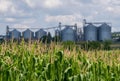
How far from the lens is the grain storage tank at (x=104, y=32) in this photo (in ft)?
165

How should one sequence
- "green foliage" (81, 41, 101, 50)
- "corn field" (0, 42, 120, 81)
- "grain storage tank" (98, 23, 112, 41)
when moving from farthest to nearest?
"grain storage tank" (98, 23, 112, 41) → "green foliage" (81, 41, 101, 50) → "corn field" (0, 42, 120, 81)

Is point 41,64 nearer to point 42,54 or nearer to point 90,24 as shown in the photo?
point 42,54

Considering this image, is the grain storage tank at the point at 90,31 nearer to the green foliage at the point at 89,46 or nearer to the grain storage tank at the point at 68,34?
the grain storage tank at the point at 68,34

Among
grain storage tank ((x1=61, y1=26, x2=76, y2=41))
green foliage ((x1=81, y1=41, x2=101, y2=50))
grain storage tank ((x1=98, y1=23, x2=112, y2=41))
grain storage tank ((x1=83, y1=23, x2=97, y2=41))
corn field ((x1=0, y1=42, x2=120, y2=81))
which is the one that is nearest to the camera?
corn field ((x1=0, y1=42, x2=120, y2=81))

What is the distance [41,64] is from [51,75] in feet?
3.15

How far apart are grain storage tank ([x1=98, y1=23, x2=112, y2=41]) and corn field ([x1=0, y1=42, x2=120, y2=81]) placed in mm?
37810

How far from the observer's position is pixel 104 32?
50906mm

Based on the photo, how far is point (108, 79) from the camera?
33.1 feet

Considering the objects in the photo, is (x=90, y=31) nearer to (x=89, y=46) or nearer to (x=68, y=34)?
(x=68, y=34)

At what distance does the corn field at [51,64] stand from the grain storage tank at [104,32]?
124ft

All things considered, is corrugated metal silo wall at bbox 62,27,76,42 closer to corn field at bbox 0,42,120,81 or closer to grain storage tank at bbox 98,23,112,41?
grain storage tank at bbox 98,23,112,41

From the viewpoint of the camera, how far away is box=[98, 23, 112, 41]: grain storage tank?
50.2m

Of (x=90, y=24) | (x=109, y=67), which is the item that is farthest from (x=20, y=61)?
(x=90, y=24)

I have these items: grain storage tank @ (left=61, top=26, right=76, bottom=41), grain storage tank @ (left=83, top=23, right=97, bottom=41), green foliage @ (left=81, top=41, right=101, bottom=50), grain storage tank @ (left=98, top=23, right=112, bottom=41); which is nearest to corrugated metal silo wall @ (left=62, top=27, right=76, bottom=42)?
grain storage tank @ (left=61, top=26, right=76, bottom=41)
